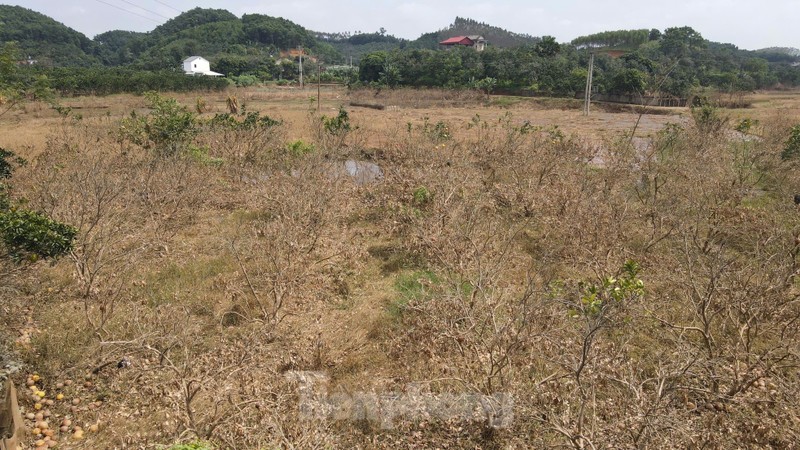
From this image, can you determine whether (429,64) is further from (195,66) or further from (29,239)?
(29,239)

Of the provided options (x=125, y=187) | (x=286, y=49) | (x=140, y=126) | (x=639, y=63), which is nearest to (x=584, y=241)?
(x=125, y=187)

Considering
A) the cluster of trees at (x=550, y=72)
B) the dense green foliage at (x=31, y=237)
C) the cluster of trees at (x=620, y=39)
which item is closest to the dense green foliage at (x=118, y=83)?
the cluster of trees at (x=550, y=72)

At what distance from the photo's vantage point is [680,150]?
12.7 m

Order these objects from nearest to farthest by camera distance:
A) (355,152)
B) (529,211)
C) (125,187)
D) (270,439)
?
(270,439) → (125,187) → (529,211) → (355,152)

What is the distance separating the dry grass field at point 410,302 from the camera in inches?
179

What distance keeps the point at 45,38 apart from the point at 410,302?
10991cm

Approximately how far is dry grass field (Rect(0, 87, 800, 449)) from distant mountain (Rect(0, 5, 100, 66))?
8245cm

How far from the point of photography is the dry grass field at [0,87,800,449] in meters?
4.55

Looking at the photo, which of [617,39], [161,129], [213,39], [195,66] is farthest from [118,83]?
[213,39]

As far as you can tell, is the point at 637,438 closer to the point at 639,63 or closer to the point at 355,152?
the point at 355,152

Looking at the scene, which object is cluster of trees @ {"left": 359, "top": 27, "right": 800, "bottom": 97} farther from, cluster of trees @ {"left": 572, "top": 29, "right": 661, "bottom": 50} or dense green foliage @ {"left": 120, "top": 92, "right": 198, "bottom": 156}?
dense green foliage @ {"left": 120, "top": 92, "right": 198, "bottom": 156}

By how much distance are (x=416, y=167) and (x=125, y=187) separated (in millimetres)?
6353

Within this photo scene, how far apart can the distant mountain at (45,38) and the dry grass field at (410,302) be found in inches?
3246

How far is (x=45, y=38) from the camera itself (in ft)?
288
